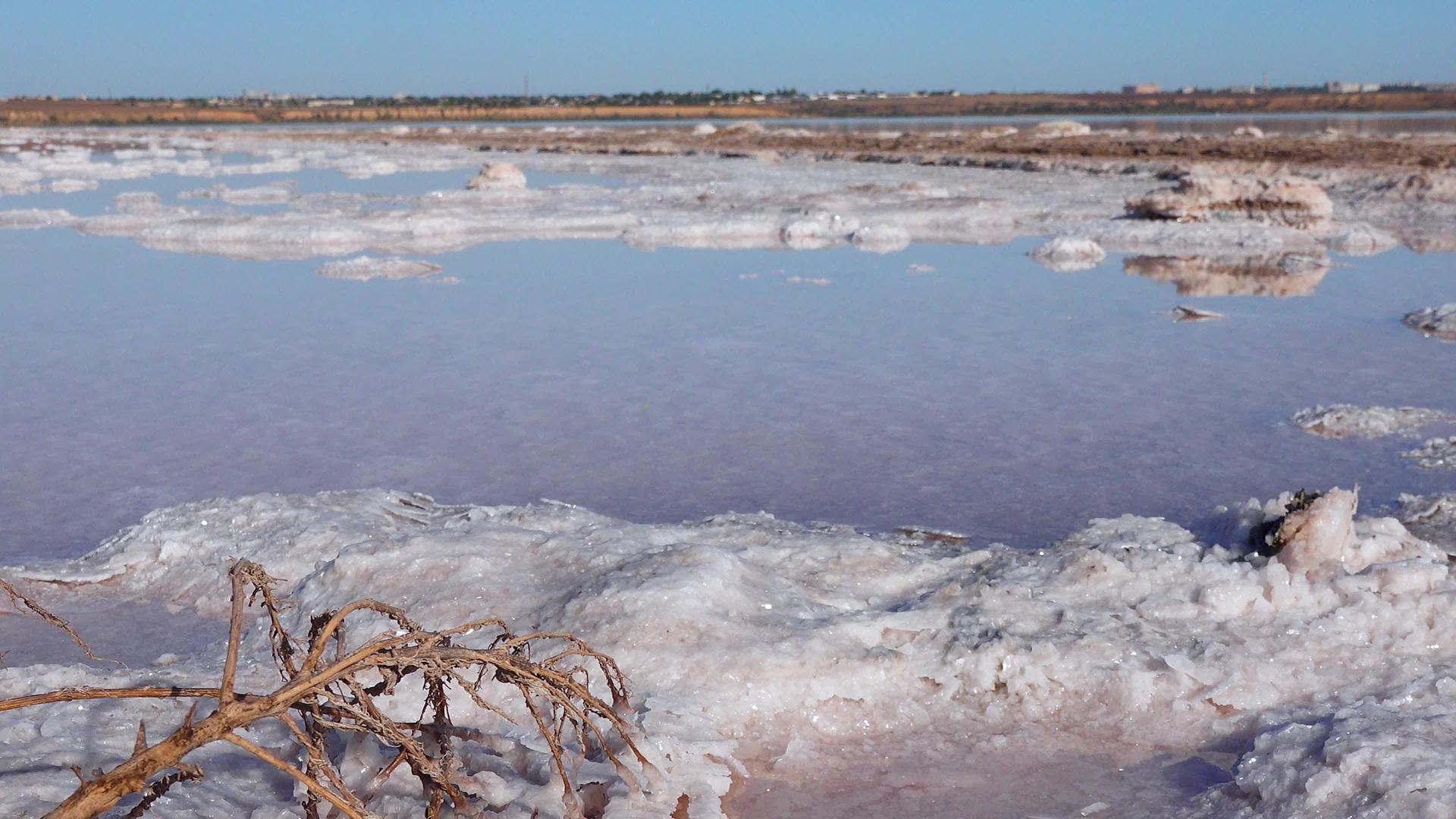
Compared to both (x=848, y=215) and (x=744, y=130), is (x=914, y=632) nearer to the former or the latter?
(x=848, y=215)

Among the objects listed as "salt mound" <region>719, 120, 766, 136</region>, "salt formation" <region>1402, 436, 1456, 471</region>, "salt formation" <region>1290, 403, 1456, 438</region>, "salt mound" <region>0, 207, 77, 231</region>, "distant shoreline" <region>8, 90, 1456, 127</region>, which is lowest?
"salt formation" <region>1402, 436, 1456, 471</region>

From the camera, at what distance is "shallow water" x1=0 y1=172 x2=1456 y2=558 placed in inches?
128

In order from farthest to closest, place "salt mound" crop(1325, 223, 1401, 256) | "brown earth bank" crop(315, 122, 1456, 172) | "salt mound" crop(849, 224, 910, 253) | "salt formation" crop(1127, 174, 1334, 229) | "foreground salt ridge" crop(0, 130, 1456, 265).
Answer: "brown earth bank" crop(315, 122, 1456, 172) → "salt formation" crop(1127, 174, 1334, 229) → "foreground salt ridge" crop(0, 130, 1456, 265) → "salt mound" crop(849, 224, 910, 253) → "salt mound" crop(1325, 223, 1401, 256)

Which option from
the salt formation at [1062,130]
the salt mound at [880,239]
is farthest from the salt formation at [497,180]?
the salt formation at [1062,130]

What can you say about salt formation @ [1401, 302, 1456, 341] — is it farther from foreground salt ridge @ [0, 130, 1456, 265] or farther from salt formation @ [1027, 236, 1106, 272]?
foreground salt ridge @ [0, 130, 1456, 265]

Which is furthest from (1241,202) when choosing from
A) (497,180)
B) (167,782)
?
(167,782)

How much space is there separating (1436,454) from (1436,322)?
218 centimetres

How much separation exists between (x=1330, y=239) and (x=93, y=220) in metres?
9.81

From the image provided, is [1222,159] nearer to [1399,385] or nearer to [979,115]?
[1399,385]

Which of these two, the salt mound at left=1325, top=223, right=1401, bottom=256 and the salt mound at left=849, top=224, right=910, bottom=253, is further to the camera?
the salt mound at left=849, top=224, right=910, bottom=253

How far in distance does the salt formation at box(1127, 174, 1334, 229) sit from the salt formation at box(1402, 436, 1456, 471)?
624cm

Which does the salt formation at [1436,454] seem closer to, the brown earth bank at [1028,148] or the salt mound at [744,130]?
the brown earth bank at [1028,148]

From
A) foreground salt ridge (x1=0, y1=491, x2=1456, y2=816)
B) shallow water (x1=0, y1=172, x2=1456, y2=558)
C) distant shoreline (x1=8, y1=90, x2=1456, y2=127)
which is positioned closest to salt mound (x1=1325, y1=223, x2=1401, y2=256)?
shallow water (x1=0, y1=172, x2=1456, y2=558)

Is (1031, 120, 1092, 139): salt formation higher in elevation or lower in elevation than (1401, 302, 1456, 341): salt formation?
higher
